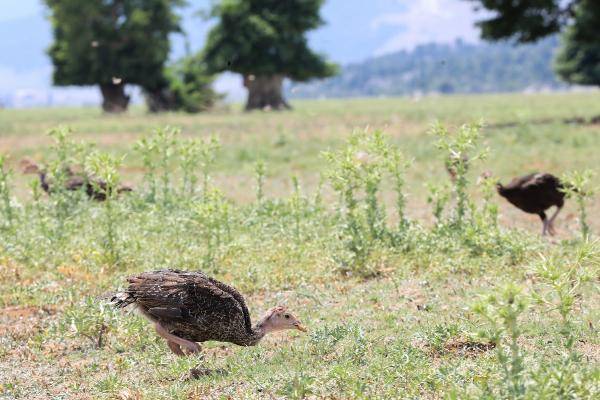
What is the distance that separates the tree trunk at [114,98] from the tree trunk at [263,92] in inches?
336

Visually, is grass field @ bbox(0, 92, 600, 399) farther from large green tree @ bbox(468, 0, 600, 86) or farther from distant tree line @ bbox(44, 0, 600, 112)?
distant tree line @ bbox(44, 0, 600, 112)

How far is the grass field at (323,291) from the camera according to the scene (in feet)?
19.8

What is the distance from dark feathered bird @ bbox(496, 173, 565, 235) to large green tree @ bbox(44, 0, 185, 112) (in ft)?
143

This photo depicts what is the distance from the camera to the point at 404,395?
5832 millimetres

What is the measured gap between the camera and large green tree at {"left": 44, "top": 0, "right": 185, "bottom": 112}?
5281 cm

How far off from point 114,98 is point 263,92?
10336 mm

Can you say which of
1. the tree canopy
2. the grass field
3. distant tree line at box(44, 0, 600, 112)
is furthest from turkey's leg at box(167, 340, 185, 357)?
the tree canopy

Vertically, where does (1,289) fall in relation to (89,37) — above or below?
below

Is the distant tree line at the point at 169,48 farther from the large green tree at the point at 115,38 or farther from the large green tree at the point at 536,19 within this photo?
the large green tree at the point at 536,19

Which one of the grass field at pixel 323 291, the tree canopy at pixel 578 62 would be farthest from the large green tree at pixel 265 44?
the grass field at pixel 323 291

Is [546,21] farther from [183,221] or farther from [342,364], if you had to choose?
[342,364]


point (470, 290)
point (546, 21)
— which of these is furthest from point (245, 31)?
point (470, 290)

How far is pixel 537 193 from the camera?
39.3 feet

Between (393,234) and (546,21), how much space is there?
83.8ft
